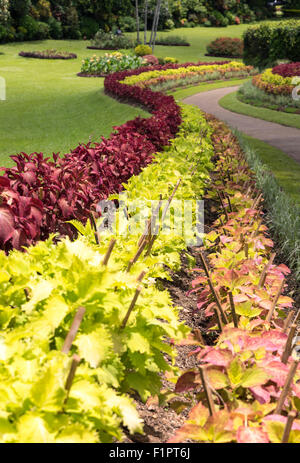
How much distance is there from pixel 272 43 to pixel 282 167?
57.4ft

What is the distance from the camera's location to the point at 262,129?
13.3 meters

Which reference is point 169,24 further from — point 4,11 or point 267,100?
point 267,100

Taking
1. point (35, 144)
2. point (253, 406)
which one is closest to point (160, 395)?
point (253, 406)

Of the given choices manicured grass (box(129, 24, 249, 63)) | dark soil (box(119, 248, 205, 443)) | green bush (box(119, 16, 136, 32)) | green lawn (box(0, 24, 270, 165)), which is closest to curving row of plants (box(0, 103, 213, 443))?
dark soil (box(119, 248, 205, 443))

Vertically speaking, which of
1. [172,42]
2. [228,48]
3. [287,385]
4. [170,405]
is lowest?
[170,405]

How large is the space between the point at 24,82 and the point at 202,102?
9061 mm

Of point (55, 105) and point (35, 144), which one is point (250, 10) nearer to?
point (55, 105)

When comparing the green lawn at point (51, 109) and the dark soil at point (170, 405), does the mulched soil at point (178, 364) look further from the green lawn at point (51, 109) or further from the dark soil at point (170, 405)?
the green lawn at point (51, 109)

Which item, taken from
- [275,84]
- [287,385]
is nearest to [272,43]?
[275,84]

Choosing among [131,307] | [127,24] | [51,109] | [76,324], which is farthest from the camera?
[127,24]

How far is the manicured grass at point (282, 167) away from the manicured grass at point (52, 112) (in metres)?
3.44

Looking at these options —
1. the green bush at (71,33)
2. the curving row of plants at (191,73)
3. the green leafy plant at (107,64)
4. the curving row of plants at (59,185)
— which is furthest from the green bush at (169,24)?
the curving row of plants at (59,185)

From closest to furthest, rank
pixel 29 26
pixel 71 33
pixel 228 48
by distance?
pixel 29 26 → pixel 228 48 → pixel 71 33

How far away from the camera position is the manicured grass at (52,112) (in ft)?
35.9
